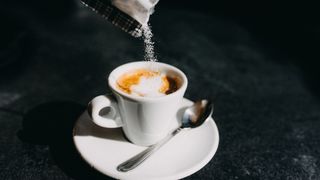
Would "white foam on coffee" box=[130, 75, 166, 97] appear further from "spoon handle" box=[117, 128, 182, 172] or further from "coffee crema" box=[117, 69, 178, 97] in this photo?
"spoon handle" box=[117, 128, 182, 172]

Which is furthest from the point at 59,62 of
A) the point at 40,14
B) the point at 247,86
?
the point at 247,86

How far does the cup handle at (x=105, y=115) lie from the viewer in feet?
2.31

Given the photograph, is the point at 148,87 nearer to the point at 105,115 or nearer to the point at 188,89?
the point at 105,115

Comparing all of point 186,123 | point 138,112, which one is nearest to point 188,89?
point 186,123

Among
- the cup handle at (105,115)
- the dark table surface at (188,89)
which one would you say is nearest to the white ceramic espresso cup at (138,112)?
the cup handle at (105,115)

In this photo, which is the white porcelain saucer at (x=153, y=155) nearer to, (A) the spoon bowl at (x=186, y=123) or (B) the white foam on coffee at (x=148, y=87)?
(A) the spoon bowl at (x=186, y=123)

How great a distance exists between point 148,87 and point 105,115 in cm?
12

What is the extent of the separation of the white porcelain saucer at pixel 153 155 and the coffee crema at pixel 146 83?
4.2 inches

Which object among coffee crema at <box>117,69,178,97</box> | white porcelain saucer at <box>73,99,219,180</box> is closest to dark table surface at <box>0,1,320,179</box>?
white porcelain saucer at <box>73,99,219,180</box>

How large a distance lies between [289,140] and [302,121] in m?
0.11

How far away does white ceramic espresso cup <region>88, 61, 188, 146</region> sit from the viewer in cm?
67

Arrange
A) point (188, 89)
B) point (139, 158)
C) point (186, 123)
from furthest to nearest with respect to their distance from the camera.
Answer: point (188, 89)
point (186, 123)
point (139, 158)

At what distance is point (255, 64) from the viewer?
123 centimetres

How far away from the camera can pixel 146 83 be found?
0.76 metres
